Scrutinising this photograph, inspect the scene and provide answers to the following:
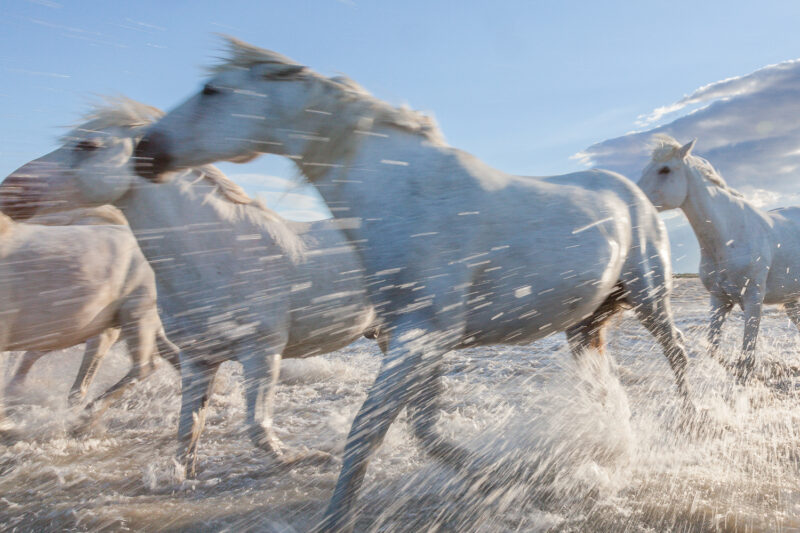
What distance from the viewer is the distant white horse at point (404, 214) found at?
1.53 meters

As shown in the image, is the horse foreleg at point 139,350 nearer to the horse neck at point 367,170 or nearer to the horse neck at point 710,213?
the horse neck at point 367,170

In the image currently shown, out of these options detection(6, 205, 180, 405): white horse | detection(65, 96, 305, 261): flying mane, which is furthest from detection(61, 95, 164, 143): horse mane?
detection(6, 205, 180, 405): white horse

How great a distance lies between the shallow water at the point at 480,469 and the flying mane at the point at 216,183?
122 cm

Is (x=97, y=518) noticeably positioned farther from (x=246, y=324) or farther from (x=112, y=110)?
(x=112, y=110)

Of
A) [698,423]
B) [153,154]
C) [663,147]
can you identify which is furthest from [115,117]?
[663,147]

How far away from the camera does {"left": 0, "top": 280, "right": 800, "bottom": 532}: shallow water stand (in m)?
1.97

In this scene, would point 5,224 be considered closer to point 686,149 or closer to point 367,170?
point 367,170

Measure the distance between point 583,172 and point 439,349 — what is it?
109 cm

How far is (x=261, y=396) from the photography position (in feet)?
8.46

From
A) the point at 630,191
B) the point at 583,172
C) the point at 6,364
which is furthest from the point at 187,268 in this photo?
the point at 6,364

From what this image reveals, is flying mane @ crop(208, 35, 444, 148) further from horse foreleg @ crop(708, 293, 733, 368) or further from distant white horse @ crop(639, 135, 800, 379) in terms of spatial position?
horse foreleg @ crop(708, 293, 733, 368)

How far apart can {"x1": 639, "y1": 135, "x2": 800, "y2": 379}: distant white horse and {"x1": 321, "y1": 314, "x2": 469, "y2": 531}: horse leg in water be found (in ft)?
12.8

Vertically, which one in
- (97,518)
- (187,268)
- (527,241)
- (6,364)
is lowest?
(6,364)

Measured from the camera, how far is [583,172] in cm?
218
